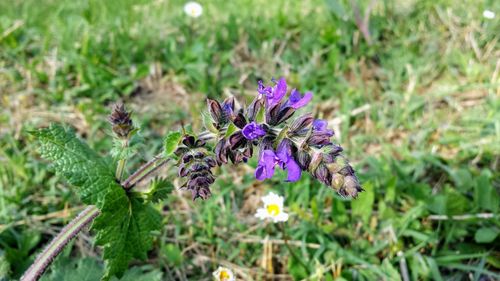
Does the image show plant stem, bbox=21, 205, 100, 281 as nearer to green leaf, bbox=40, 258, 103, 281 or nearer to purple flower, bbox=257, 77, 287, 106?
green leaf, bbox=40, 258, 103, 281

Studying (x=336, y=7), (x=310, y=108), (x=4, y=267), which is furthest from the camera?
(x=336, y=7)

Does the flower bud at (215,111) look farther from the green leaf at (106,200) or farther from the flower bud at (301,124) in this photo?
the green leaf at (106,200)

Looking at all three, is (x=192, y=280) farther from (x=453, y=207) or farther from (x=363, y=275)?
(x=453, y=207)

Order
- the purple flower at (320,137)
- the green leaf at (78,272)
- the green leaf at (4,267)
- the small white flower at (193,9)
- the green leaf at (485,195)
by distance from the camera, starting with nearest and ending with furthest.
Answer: the purple flower at (320,137) → the green leaf at (4,267) → the green leaf at (78,272) → the green leaf at (485,195) → the small white flower at (193,9)

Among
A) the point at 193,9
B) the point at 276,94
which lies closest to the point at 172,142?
the point at 276,94

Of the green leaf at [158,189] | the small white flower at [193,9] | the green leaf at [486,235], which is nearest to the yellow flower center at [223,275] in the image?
the green leaf at [158,189]

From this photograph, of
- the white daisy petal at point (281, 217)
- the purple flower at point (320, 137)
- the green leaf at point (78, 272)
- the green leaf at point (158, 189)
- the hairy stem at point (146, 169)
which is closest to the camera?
the purple flower at point (320, 137)

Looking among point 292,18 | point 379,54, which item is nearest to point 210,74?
point 292,18

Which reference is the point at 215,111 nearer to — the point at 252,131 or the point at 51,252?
the point at 252,131
